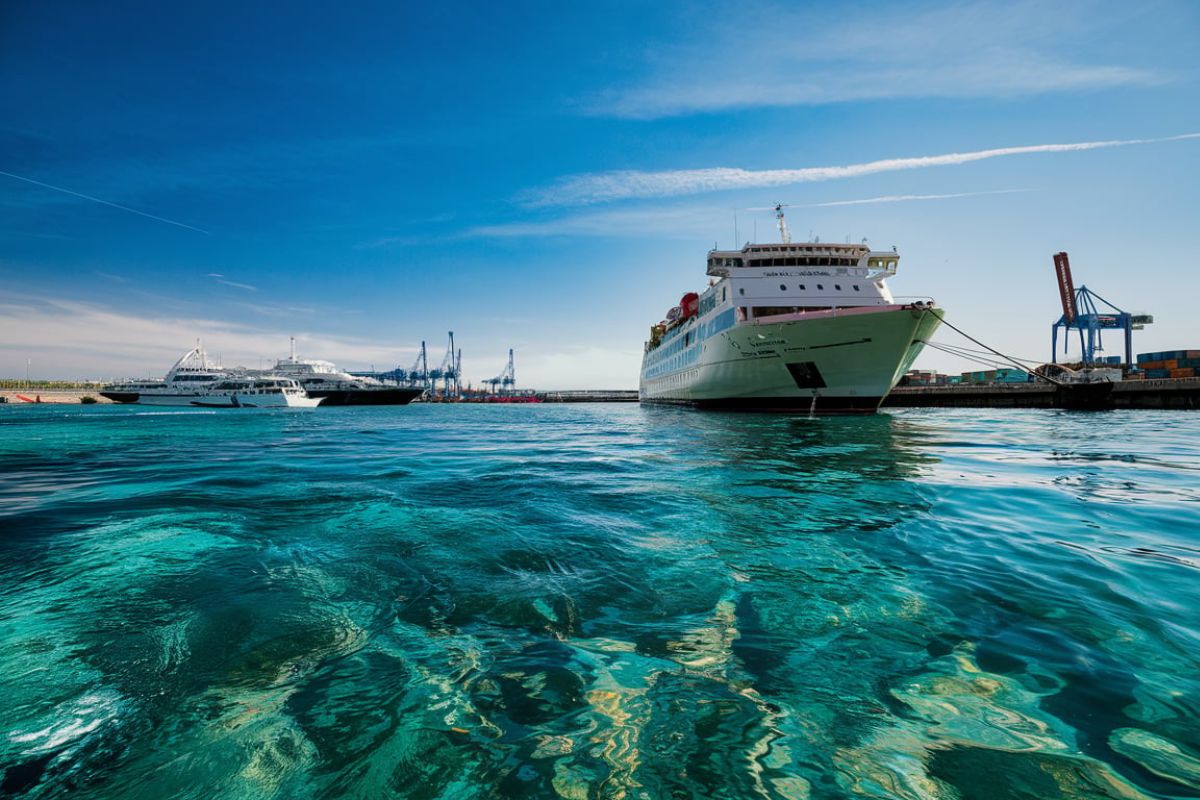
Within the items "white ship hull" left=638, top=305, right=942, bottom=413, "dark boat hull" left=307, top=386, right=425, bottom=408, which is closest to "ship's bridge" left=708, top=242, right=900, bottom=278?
"white ship hull" left=638, top=305, right=942, bottom=413

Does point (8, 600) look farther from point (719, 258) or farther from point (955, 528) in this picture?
point (719, 258)

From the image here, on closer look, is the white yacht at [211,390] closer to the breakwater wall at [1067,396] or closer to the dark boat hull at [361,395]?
the dark boat hull at [361,395]

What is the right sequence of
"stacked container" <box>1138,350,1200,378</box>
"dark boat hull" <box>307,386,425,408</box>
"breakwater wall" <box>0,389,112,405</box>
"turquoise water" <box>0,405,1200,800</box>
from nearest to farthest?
"turquoise water" <box>0,405,1200,800</box> → "stacked container" <box>1138,350,1200,378</box> → "dark boat hull" <box>307,386,425,408</box> → "breakwater wall" <box>0,389,112,405</box>

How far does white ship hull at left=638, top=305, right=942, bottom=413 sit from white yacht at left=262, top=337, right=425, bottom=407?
2393 inches

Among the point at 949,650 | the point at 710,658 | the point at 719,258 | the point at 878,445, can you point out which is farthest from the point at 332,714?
the point at 719,258

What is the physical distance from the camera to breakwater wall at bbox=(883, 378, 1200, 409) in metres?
27.8


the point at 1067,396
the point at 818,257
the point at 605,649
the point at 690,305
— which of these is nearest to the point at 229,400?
the point at 690,305

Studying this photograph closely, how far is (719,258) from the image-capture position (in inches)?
1277

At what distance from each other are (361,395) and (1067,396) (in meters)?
78.7

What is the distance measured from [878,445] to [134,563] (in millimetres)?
13910

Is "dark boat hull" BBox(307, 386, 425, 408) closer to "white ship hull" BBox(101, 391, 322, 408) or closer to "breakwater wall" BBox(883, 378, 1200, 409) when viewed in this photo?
"white ship hull" BBox(101, 391, 322, 408)

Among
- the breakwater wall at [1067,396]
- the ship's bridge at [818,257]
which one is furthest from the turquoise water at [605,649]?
the breakwater wall at [1067,396]

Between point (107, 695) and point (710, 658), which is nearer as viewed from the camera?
point (107, 695)

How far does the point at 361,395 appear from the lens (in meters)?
72.6
